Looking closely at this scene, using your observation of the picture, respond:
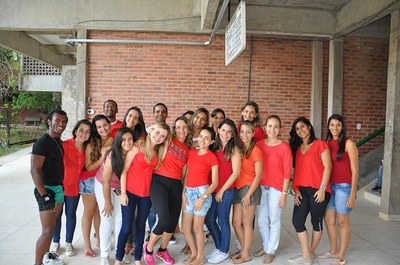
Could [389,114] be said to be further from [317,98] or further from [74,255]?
[74,255]

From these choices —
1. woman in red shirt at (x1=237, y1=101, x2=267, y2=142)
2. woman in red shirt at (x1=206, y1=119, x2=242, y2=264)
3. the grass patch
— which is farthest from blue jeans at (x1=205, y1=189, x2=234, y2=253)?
the grass patch

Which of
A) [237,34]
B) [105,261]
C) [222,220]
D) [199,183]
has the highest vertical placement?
[237,34]

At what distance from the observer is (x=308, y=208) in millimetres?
3814

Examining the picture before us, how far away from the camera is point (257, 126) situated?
4.45 meters

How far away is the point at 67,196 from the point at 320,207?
2.80 meters

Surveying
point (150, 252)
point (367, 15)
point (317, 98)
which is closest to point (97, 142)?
point (150, 252)

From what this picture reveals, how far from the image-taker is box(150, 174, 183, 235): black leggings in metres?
3.53

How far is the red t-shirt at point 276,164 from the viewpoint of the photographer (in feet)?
12.3

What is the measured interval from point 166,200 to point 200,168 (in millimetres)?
475

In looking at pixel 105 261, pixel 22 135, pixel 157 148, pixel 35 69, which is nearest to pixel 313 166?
pixel 157 148

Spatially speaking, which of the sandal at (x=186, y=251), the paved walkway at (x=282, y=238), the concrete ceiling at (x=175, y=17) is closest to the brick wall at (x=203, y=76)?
the concrete ceiling at (x=175, y=17)

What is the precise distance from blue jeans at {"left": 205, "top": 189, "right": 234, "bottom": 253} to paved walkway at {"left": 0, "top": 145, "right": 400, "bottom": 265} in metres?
0.40

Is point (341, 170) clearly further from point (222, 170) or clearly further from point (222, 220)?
point (222, 220)

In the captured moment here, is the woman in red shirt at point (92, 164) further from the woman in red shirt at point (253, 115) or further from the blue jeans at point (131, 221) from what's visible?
the woman in red shirt at point (253, 115)
